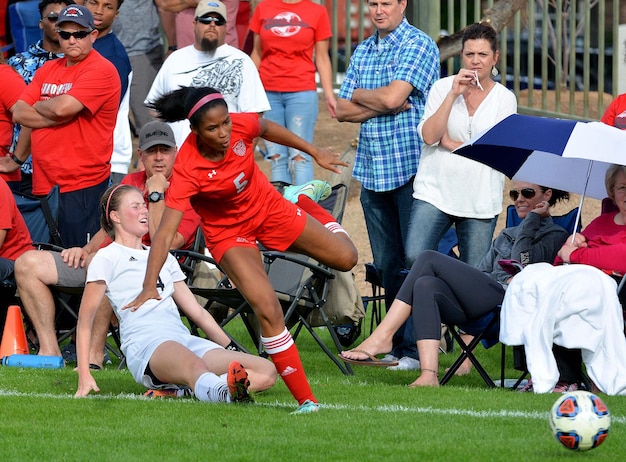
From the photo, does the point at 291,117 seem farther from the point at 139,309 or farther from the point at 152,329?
the point at 152,329

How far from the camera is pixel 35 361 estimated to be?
8484mm

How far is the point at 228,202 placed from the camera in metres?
6.95

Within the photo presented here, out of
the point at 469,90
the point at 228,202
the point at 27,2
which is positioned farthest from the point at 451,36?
the point at 228,202

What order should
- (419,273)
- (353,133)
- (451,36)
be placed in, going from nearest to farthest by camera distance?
(419,273) < (451,36) < (353,133)

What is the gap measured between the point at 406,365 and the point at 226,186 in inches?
92.8

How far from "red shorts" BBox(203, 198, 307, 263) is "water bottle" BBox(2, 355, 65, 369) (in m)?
1.96

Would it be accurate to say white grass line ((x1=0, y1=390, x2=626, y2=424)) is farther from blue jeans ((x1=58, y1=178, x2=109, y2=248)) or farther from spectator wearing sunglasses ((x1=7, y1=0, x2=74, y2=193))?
spectator wearing sunglasses ((x1=7, y1=0, x2=74, y2=193))

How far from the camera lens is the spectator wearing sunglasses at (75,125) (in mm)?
9289

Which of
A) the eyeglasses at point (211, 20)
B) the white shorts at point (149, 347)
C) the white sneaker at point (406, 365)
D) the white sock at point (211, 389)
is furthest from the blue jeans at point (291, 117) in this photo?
the white sock at point (211, 389)

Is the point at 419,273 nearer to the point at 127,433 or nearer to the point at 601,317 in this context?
the point at 601,317

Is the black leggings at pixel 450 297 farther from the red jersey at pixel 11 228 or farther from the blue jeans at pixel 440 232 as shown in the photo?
the red jersey at pixel 11 228

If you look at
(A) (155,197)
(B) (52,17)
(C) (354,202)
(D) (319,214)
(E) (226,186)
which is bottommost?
(C) (354,202)

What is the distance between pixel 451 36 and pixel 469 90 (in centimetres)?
572

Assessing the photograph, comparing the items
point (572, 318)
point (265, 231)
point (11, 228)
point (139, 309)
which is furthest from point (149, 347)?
point (572, 318)
